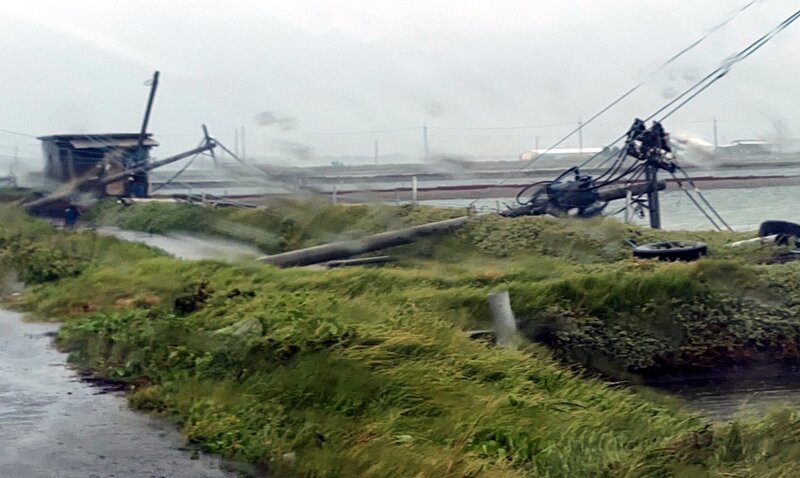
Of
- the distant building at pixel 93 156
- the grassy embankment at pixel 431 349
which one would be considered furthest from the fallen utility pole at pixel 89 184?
the grassy embankment at pixel 431 349

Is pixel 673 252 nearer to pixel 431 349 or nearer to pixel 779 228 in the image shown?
pixel 779 228

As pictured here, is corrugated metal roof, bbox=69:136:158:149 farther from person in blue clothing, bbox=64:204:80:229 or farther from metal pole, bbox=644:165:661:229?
metal pole, bbox=644:165:661:229

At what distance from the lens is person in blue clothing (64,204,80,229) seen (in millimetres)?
26053

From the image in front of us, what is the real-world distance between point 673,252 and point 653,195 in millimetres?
4480

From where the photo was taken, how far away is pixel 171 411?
30.3 ft

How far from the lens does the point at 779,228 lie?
17281 mm

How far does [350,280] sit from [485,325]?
231 centimetres

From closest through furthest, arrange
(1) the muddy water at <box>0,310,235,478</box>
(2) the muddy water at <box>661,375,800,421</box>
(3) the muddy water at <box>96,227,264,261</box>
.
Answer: (1) the muddy water at <box>0,310,235,478</box>, (2) the muddy water at <box>661,375,800,421</box>, (3) the muddy water at <box>96,227,264,261</box>

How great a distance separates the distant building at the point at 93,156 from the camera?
31188 millimetres

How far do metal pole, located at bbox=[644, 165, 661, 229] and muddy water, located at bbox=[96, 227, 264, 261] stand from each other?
23.5 ft

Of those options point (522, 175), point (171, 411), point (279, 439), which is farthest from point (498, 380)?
point (522, 175)

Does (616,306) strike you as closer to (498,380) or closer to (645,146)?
(498,380)

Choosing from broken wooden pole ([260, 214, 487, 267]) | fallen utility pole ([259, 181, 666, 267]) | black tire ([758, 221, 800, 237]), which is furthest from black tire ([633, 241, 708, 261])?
broken wooden pole ([260, 214, 487, 267])

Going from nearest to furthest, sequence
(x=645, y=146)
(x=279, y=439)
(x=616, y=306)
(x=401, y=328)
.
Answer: (x=279, y=439) < (x=401, y=328) < (x=616, y=306) < (x=645, y=146)
